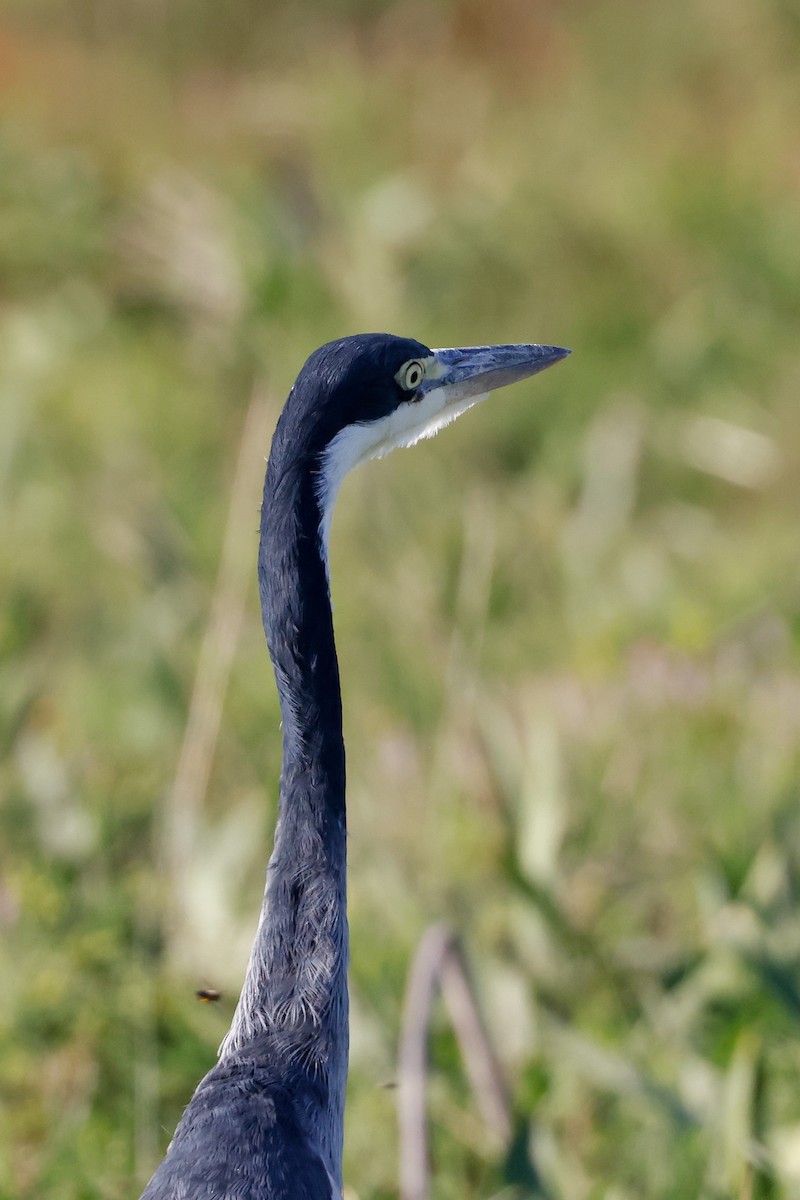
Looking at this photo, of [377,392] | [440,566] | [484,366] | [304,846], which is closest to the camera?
[304,846]

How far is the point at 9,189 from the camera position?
27.2 ft

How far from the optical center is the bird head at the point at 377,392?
1.89 meters

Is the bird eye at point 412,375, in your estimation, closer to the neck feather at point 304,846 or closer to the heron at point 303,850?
the heron at point 303,850

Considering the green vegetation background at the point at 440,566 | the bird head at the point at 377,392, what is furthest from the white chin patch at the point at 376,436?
the green vegetation background at the point at 440,566

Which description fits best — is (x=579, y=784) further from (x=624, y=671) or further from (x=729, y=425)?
(x=729, y=425)

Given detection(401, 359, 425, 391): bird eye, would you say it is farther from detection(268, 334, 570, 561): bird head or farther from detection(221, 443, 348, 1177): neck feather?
detection(221, 443, 348, 1177): neck feather

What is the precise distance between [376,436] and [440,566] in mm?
3400

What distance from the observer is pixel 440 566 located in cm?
547

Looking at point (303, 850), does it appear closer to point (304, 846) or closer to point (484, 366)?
point (304, 846)

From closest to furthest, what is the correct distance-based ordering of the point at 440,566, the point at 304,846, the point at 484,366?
the point at 304,846
the point at 484,366
the point at 440,566

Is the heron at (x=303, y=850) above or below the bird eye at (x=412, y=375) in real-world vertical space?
below

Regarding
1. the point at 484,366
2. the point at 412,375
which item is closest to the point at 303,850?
the point at 412,375

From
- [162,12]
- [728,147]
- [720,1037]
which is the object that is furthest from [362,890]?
[162,12]

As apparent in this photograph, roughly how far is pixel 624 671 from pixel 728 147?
5530 millimetres
